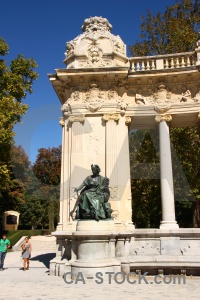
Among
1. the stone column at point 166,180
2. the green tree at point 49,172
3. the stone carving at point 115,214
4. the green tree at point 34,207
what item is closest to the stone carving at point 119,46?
the stone column at point 166,180

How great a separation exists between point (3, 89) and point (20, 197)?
21.0 metres

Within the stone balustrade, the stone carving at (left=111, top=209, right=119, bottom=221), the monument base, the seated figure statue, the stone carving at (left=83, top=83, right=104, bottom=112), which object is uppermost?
the stone balustrade

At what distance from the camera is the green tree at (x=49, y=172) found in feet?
182

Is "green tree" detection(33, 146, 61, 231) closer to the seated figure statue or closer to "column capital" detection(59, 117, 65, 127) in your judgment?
"column capital" detection(59, 117, 65, 127)

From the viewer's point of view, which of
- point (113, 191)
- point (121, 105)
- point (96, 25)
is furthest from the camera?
point (96, 25)

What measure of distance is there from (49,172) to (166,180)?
4232 cm

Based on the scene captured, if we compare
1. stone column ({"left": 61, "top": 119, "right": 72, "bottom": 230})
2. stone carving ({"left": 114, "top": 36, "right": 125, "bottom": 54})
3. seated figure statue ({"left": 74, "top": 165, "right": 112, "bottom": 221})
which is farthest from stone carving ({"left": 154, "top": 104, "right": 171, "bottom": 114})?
seated figure statue ({"left": 74, "top": 165, "right": 112, "bottom": 221})

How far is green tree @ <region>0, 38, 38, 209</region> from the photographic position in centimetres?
2247

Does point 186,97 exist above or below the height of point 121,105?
above

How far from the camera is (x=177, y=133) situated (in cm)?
2609

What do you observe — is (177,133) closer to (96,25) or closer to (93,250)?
(96,25)

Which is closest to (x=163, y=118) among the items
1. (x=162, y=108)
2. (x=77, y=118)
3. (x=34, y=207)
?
(x=162, y=108)

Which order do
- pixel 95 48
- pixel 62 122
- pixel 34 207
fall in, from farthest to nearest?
pixel 34 207 → pixel 62 122 → pixel 95 48

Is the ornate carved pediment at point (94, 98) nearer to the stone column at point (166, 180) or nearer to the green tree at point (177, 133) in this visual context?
the stone column at point (166, 180)
